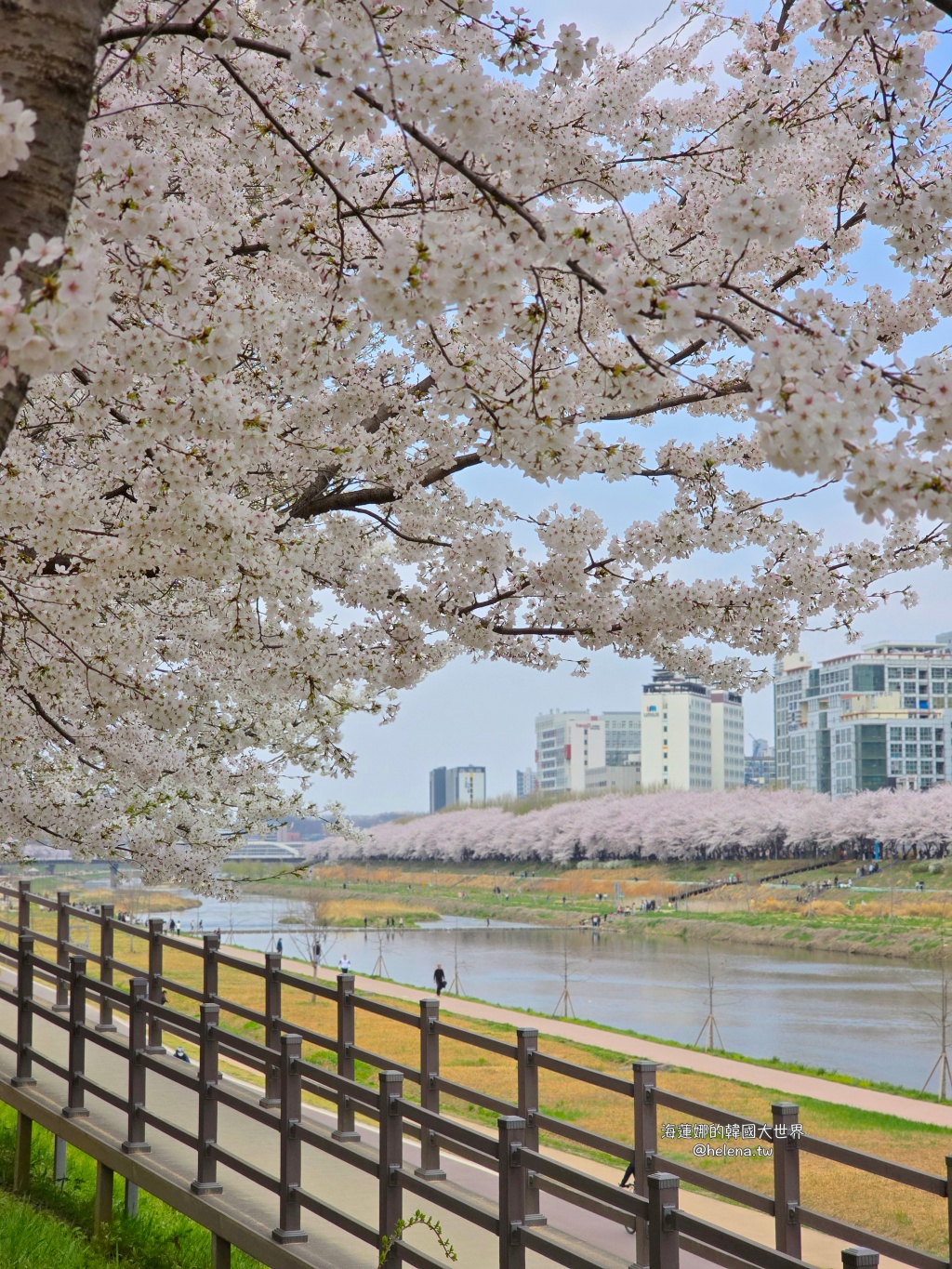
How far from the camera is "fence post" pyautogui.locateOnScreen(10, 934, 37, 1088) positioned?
7262 millimetres

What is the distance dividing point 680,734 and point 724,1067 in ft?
416

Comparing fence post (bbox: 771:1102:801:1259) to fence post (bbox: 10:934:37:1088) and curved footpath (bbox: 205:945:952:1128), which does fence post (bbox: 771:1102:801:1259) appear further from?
curved footpath (bbox: 205:945:952:1128)

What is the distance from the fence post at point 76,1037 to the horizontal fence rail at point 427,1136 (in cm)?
1

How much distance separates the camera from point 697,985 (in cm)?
3238

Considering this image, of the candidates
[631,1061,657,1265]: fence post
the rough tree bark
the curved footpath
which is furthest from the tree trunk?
the curved footpath

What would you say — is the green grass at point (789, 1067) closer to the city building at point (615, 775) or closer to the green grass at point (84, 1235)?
the green grass at point (84, 1235)

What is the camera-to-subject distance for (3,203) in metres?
2.08

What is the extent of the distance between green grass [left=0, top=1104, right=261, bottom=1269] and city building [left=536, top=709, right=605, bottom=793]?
168 metres

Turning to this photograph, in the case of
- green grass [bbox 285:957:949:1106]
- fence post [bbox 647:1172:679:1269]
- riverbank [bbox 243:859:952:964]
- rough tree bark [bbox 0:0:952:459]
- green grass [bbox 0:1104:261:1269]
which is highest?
rough tree bark [bbox 0:0:952:459]

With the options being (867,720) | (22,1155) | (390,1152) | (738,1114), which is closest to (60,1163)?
(22,1155)

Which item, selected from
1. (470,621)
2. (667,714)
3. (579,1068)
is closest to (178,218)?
(470,621)

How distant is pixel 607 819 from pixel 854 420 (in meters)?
77.7

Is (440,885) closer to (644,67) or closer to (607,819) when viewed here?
(607,819)

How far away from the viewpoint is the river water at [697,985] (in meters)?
23.9
